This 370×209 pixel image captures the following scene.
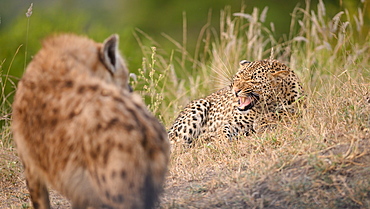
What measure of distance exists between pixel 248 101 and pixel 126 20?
1538 cm

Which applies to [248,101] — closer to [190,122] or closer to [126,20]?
[190,122]

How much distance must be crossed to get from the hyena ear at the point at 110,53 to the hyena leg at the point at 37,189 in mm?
893

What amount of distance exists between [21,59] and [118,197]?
1081 centimetres

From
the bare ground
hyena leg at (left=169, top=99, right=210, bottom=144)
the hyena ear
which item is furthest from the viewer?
hyena leg at (left=169, top=99, right=210, bottom=144)

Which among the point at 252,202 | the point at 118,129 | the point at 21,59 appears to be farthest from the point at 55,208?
the point at 21,59

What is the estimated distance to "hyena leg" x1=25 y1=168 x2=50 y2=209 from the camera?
13.9ft

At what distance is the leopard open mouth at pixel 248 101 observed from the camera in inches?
281

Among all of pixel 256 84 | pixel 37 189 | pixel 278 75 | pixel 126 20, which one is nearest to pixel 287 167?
pixel 37 189

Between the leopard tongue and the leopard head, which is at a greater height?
the leopard head

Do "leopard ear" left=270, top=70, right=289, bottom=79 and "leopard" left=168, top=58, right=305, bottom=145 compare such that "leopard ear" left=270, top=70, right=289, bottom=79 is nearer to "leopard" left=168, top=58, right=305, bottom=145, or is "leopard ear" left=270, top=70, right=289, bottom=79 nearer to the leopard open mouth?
"leopard" left=168, top=58, right=305, bottom=145

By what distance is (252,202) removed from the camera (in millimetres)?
4473

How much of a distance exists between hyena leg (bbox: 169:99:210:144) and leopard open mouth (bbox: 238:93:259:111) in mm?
1022

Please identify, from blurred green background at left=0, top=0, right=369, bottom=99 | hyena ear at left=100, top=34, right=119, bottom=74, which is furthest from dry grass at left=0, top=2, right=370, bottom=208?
blurred green background at left=0, top=0, right=369, bottom=99

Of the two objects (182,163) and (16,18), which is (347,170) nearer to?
(182,163)
